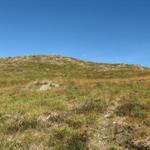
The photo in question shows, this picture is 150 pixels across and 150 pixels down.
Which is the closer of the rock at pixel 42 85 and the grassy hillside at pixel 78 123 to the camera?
the grassy hillside at pixel 78 123

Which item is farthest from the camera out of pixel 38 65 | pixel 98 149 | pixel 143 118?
pixel 38 65

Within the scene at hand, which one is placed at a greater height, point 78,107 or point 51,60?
point 51,60

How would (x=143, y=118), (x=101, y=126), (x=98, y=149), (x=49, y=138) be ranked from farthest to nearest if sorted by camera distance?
1. (x=143, y=118)
2. (x=101, y=126)
3. (x=49, y=138)
4. (x=98, y=149)

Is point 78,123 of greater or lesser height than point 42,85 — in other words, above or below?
below

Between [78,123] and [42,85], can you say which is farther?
[42,85]

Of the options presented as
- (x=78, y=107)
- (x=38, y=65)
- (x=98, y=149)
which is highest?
(x=38, y=65)

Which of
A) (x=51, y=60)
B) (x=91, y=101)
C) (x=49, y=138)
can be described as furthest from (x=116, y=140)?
(x=51, y=60)

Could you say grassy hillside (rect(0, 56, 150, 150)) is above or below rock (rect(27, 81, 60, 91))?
below

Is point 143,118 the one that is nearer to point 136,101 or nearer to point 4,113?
point 136,101

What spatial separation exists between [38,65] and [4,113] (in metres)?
75.5

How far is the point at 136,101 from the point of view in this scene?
23.7 metres

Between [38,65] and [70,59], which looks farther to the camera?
[70,59]

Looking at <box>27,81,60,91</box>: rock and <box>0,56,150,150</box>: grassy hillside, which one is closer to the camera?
<box>0,56,150,150</box>: grassy hillside

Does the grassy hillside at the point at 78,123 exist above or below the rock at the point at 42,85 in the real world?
below
